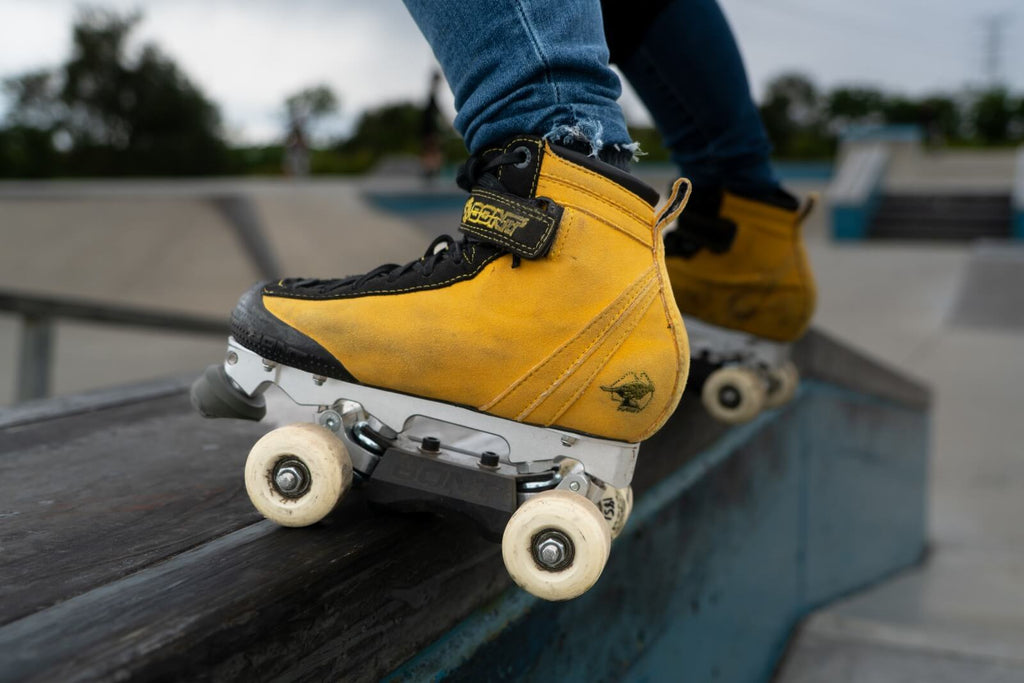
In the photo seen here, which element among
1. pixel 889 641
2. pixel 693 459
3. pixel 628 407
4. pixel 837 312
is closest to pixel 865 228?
pixel 837 312

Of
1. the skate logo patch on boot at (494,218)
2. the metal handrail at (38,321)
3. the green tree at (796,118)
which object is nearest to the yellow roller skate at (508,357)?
the skate logo patch on boot at (494,218)

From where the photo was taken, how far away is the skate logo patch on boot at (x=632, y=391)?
3.39ft

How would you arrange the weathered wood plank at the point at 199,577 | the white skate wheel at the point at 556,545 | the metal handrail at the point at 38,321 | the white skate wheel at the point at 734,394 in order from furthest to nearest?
1. the metal handrail at the point at 38,321
2. the white skate wheel at the point at 734,394
3. the white skate wheel at the point at 556,545
4. the weathered wood plank at the point at 199,577

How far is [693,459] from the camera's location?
1.99 m

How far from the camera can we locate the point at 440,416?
1.13m

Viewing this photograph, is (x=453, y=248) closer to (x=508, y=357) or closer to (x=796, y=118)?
(x=508, y=357)

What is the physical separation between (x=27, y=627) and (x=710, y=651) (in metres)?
1.64

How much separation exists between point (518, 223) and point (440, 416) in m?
0.29

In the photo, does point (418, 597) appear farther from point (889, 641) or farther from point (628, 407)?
point (889, 641)

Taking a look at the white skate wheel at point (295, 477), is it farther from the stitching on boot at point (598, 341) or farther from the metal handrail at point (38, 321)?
the metal handrail at point (38, 321)

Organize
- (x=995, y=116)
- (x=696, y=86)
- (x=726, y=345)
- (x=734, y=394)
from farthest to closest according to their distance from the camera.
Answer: (x=995, y=116), (x=726, y=345), (x=734, y=394), (x=696, y=86)

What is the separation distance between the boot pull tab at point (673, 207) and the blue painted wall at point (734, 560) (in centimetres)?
59

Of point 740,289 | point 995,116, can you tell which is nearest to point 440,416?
point 740,289

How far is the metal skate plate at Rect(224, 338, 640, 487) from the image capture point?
1.09 meters
